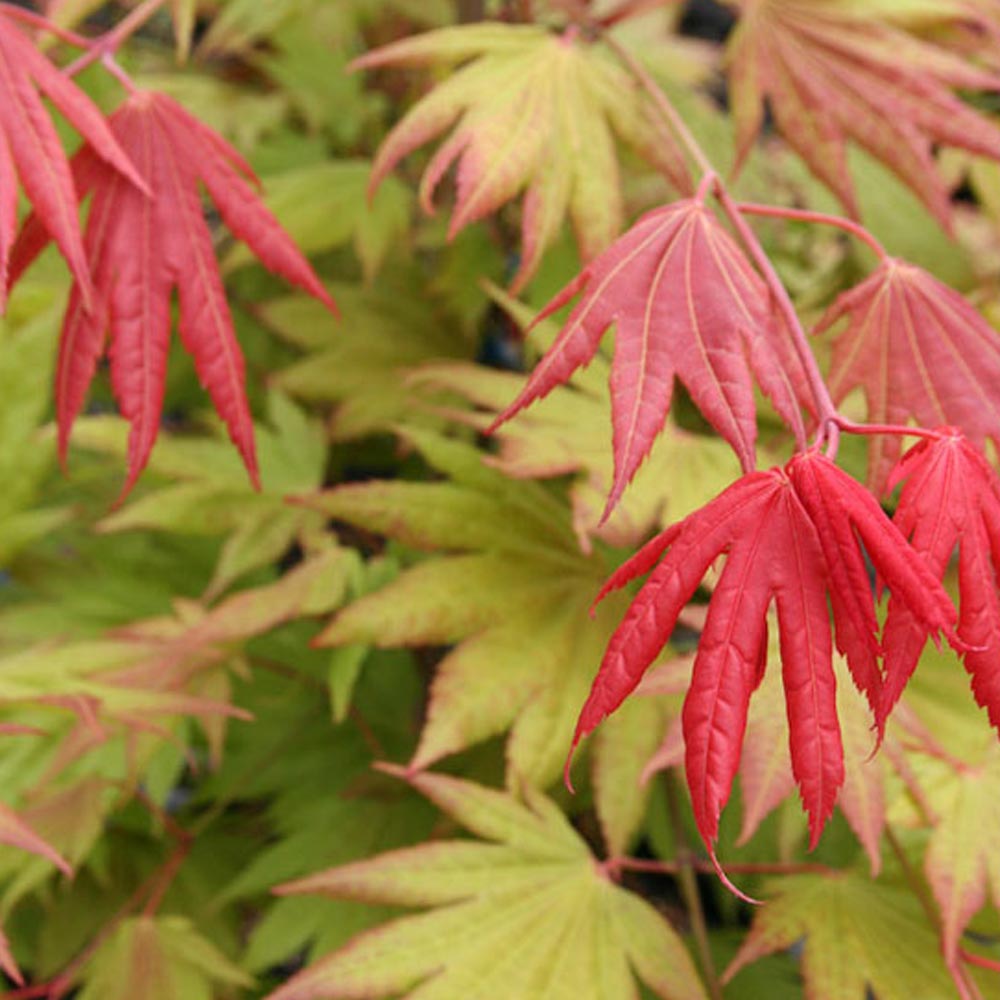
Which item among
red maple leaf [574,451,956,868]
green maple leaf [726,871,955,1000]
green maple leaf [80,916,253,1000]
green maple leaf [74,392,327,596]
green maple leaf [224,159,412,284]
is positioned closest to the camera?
red maple leaf [574,451,956,868]

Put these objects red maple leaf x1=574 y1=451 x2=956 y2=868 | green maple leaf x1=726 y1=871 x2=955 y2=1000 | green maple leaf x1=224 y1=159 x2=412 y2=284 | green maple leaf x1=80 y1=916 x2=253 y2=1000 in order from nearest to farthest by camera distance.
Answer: red maple leaf x1=574 y1=451 x2=956 y2=868 < green maple leaf x1=726 y1=871 x2=955 y2=1000 < green maple leaf x1=80 y1=916 x2=253 y2=1000 < green maple leaf x1=224 y1=159 x2=412 y2=284

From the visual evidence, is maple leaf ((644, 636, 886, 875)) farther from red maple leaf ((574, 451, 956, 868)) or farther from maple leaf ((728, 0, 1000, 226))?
maple leaf ((728, 0, 1000, 226))

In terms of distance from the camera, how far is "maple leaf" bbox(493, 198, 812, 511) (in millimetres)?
499

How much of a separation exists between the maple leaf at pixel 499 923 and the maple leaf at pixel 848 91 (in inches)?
19.8

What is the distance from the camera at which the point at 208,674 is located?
2.81ft

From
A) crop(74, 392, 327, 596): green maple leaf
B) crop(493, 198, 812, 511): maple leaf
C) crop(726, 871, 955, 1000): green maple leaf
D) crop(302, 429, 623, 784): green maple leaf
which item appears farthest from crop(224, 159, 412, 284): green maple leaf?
crop(726, 871, 955, 1000): green maple leaf

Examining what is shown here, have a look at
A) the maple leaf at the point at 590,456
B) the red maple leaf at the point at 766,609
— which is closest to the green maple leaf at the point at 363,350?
the maple leaf at the point at 590,456

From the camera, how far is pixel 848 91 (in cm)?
87

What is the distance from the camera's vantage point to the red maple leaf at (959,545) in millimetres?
440

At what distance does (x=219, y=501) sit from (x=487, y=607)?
11.8 inches

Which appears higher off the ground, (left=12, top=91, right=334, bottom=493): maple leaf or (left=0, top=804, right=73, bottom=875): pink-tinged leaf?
(left=12, top=91, right=334, bottom=493): maple leaf

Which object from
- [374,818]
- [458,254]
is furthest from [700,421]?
[374,818]

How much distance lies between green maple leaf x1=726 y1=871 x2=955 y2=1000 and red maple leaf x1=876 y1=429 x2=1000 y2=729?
284mm

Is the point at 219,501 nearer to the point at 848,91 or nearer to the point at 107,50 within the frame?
the point at 107,50
